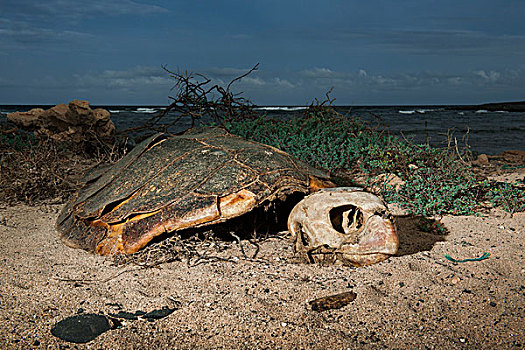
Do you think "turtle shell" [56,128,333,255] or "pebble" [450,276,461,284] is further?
"turtle shell" [56,128,333,255]

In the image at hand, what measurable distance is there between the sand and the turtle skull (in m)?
0.12

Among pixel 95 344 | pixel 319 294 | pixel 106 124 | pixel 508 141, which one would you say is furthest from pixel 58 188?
pixel 508 141

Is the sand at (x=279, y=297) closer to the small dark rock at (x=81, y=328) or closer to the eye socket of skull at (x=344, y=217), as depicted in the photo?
the small dark rock at (x=81, y=328)

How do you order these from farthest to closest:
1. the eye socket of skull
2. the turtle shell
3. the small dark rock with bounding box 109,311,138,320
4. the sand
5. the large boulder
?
the large boulder, the turtle shell, the eye socket of skull, the small dark rock with bounding box 109,311,138,320, the sand

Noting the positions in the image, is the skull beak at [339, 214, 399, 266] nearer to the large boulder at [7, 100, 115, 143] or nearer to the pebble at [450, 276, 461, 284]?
the pebble at [450, 276, 461, 284]

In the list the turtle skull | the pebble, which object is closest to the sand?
the pebble

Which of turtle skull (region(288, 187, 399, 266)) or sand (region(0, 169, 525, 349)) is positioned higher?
turtle skull (region(288, 187, 399, 266))

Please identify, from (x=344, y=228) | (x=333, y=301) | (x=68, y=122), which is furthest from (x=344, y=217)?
(x=68, y=122)

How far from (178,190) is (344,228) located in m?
1.34

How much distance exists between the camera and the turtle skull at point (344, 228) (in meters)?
2.71

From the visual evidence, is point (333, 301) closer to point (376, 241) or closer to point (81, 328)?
point (376, 241)

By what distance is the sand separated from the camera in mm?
2119

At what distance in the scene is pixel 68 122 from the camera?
7777 mm

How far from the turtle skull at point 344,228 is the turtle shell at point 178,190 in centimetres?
39
